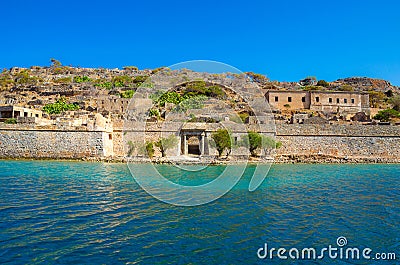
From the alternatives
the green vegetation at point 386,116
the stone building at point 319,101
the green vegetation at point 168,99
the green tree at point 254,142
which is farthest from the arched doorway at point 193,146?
the green vegetation at point 386,116

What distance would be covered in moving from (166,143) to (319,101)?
83.1 feet

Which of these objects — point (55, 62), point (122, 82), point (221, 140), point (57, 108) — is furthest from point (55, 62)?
point (221, 140)

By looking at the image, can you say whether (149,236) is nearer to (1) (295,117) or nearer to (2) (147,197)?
(2) (147,197)

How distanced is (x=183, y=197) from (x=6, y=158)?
64.3ft

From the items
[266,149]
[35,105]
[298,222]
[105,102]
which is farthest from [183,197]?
[35,105]

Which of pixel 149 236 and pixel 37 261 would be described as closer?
pixel 37 261

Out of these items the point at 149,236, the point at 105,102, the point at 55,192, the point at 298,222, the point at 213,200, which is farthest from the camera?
the point at 105,102

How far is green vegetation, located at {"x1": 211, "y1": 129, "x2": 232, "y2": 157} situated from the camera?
2697 centimetres

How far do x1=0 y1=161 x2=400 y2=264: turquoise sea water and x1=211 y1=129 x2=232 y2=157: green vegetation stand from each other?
13325mm

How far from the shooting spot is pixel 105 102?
44.2 metres

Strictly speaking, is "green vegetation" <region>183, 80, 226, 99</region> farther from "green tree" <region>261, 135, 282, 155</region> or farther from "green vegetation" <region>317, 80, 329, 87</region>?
"green vegetation" <region>317, 80, 329, 87</region>

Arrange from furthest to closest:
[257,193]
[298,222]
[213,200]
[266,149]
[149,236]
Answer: [266,149]
[257,193]
[213,200]
[298,222]
[149,236]

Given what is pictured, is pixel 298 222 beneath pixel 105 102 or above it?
beneath

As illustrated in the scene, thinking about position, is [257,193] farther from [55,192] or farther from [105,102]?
[105,102]
